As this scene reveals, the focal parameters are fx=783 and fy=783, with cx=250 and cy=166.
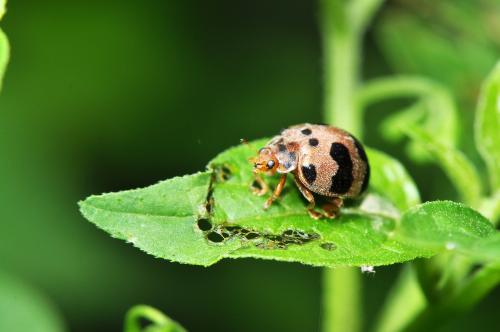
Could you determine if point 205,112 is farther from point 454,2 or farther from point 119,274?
point 454,2

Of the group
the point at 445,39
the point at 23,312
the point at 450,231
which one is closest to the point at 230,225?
the point at 450,231

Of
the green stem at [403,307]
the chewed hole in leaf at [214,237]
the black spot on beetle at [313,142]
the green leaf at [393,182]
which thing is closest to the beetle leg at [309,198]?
the black spot on beetle at [313,142]

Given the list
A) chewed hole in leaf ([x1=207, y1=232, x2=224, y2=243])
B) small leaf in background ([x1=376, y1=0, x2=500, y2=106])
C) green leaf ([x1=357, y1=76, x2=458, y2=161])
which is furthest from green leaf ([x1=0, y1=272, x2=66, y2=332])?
small leaf in background ([x1=376, y1=0, x2=500, y2=106])

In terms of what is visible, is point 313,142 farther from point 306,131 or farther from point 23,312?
point 23,312

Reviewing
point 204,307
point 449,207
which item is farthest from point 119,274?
point 449,207

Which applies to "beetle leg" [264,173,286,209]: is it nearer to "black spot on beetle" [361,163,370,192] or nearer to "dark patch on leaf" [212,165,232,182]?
"dark patch on leaf" [212,165,232,182]

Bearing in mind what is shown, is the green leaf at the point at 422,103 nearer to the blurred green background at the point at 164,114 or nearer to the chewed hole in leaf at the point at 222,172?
the blurred green background at the point at 164,114
